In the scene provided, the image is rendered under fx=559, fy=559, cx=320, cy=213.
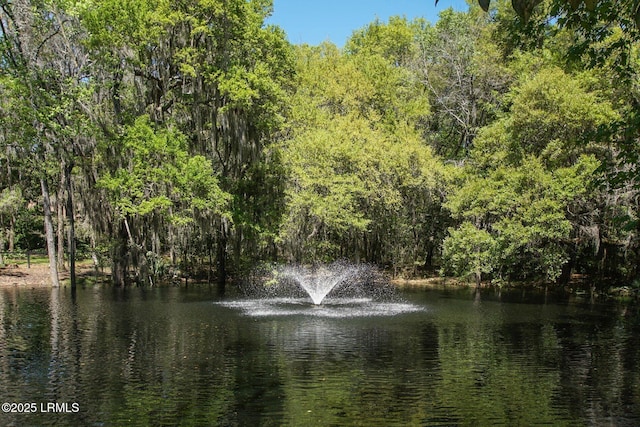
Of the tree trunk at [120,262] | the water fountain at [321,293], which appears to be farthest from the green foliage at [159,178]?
the water fountain at [321,293]

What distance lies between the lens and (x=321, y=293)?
79.3ft

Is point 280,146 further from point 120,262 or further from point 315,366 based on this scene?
point 315,366

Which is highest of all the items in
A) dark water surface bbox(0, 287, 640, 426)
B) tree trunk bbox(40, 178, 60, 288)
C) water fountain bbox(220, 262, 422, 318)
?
tree trunk bbox(40, 178, 60, 288)

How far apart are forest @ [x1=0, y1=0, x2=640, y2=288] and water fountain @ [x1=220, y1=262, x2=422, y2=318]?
1484mm

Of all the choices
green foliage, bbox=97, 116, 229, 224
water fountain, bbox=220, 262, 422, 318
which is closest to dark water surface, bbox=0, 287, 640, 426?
water fountain, bbox=220, 262, 422, 318

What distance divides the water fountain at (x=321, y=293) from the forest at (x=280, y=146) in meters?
1.48

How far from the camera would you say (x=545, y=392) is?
9.84m

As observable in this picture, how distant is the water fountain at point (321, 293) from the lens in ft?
65.7

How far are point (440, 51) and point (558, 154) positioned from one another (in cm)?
1254

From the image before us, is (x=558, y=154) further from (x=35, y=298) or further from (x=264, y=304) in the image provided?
(x=35, y=298)

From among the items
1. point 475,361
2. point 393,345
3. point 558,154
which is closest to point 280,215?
point 558,154

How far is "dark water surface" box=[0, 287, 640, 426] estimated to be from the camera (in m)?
8.52

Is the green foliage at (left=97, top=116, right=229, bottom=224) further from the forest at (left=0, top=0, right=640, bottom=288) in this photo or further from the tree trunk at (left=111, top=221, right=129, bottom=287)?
the tree trunk at (left=111, top=221, right=129, bottom=287)

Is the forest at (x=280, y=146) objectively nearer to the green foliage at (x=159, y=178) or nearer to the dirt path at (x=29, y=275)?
the green foliage at (x=159, y=178)
